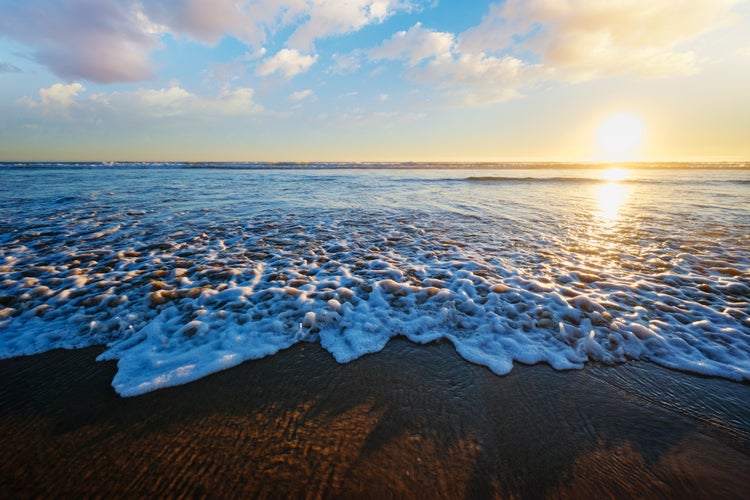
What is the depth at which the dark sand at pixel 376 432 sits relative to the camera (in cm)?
181

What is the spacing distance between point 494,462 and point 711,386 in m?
2.19

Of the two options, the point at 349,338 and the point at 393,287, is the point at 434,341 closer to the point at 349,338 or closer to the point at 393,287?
the point at 349,338

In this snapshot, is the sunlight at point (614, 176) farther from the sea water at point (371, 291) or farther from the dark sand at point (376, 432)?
the dark sand at point (376, 432)

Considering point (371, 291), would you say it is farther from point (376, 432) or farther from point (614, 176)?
point (614, 176)

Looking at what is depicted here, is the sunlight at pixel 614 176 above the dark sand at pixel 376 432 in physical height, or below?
above

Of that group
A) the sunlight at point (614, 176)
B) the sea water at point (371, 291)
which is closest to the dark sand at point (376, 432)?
the sea water at point (371, 291)

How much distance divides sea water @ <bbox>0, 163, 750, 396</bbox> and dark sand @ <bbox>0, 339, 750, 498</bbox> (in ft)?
0.84

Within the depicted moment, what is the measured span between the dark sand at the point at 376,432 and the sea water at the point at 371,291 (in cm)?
26

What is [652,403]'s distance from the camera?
240cm

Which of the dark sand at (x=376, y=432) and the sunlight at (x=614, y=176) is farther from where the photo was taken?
the sunlight at (x=614, y=176)

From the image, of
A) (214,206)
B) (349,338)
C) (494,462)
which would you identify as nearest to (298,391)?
(349,338)

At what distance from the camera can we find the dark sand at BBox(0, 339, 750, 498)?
1.81 m

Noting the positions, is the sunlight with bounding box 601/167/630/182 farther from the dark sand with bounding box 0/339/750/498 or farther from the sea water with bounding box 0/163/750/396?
the dark sand with bounding box 0/339/750/498

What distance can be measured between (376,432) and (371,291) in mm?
2159
